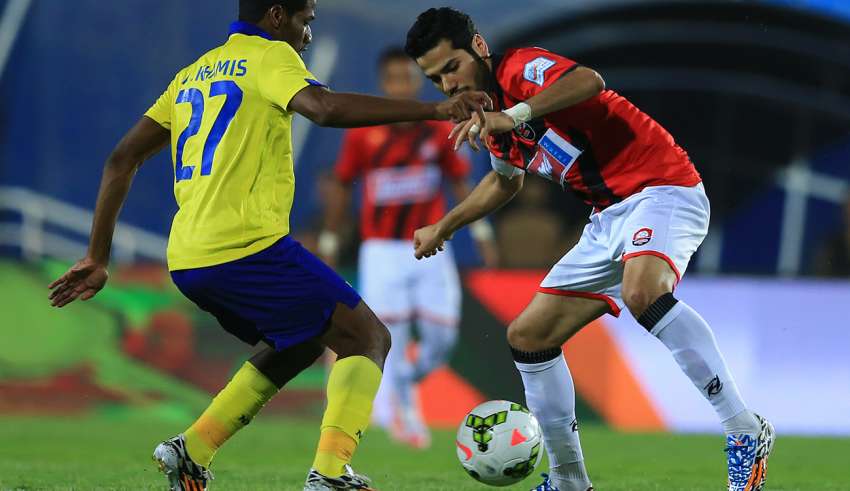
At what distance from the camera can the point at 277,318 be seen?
445 cm

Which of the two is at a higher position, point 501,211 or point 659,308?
point 501,211

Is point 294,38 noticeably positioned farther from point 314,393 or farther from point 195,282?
point 314,393

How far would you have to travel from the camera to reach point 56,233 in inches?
436

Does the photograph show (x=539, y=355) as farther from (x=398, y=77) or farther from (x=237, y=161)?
(x=398, y=77)

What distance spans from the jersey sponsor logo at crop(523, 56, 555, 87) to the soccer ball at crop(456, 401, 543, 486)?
54.3 inches

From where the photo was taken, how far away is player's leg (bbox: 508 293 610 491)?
4.92 m

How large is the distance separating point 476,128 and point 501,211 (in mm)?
7026

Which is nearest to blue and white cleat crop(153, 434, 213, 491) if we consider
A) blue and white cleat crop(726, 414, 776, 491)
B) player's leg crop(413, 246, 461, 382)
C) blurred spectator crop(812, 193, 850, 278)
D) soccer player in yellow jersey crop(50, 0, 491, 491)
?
soccer player in yellow jersey crop(50, 0, 491, 491)

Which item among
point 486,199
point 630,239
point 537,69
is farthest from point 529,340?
point 537,69

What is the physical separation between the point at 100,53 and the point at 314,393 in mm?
4048

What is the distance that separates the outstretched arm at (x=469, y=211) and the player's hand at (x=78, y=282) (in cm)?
126

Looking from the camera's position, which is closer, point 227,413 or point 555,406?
point 227,413

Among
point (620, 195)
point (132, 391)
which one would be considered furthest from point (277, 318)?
point (132, 391)

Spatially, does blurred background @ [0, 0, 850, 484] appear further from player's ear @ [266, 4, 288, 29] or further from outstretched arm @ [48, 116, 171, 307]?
player's ear @ [266, 4, 288, 29]
